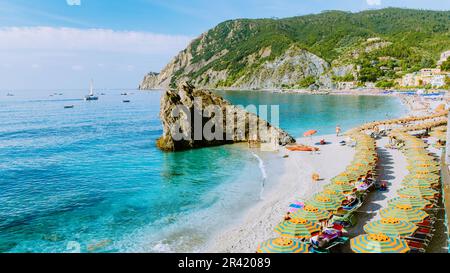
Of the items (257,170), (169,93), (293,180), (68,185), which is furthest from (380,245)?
(169,93)

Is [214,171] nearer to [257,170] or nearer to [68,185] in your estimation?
[257,170]

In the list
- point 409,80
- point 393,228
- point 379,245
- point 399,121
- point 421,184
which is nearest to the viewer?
point 379,245

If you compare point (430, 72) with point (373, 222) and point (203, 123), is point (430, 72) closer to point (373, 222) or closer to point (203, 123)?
point (203, 123)

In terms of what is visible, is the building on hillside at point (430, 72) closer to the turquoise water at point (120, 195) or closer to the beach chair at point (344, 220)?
the turquoise water at point (120, 195)

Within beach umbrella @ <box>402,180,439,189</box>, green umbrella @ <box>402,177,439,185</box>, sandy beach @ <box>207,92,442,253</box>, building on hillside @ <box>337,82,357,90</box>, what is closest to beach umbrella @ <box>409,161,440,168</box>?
sandy beach @ <box>207,92,442,253</box>

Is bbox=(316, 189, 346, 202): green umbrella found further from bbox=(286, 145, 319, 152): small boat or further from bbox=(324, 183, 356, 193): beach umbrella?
bbox=(286, 145, 319, 152): small boat

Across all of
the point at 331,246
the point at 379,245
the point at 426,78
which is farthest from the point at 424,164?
the point at 426,78
